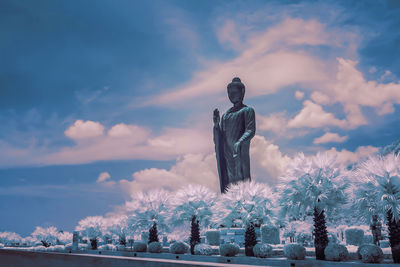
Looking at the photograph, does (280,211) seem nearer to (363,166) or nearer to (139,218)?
(363,166)

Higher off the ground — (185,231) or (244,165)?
(244,165)

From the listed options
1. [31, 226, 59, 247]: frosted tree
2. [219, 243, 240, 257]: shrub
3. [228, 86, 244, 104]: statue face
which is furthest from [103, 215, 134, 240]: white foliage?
[219, 243, 240, 257]: shrub

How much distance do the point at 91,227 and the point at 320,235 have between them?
1788 inches

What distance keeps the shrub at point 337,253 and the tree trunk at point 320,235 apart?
1.79 metres

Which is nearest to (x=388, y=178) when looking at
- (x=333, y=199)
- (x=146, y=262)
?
(x=333, y=199)

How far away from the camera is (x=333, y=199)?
30250 millimetres

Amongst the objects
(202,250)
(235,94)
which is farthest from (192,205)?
(235,94)

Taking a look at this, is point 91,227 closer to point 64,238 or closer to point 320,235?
point 64,238

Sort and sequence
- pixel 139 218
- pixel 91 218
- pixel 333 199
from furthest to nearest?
pixel 91 218 < pixel 139 218 < pixel 333 199

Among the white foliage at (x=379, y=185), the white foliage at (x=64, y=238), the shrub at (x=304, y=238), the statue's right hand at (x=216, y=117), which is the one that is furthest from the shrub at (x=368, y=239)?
the white foliage at (x=64, y=238)

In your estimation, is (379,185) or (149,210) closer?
(379,185)

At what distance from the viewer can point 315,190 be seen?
3009 cm

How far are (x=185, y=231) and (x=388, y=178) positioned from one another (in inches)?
1024

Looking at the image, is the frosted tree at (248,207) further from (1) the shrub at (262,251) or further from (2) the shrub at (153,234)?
(2) the shrub at (153,234)
